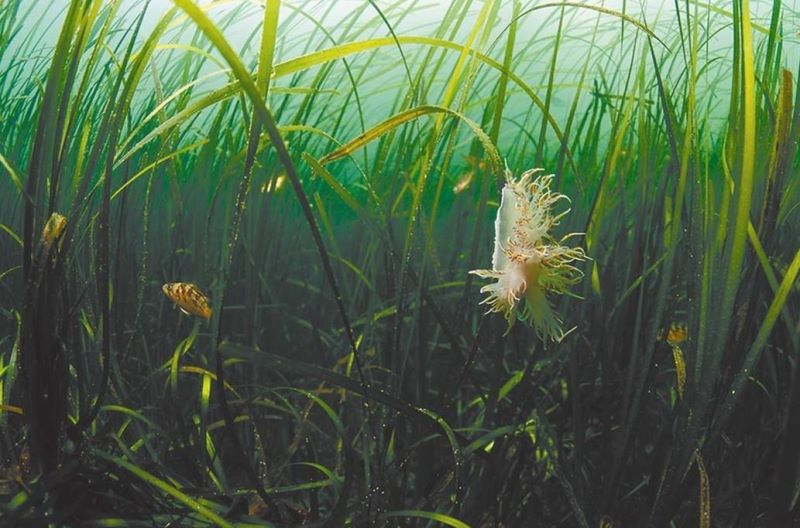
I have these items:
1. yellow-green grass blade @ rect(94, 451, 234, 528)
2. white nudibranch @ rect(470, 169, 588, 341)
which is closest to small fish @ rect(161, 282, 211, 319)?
yellow-green grass blade @ rect(94, 451, 234, 528)

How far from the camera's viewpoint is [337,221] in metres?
3.22

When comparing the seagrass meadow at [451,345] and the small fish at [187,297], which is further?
the small fish at [187,297]

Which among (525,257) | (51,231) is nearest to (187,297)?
(51,231)

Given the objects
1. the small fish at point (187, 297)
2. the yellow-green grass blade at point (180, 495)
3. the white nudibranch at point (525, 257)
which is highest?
the white nudibranch at point (525, 257)

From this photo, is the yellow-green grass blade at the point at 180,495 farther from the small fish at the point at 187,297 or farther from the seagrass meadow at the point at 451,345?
the small fish at the point at 187,297

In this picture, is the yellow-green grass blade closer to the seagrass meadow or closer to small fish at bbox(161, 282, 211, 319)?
the seagrass meadow

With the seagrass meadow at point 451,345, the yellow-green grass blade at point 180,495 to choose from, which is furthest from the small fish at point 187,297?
the yellow-green grass blade at point 180,495

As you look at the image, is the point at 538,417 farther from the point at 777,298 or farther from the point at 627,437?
the point at 777,298

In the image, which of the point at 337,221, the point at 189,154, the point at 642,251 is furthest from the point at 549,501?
the point at 337,221

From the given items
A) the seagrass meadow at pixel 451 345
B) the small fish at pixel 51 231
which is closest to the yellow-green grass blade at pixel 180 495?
the seagrass meadow at pixel 451 345

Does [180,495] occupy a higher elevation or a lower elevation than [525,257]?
lower

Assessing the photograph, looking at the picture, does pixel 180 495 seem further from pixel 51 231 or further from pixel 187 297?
pixel 187 297

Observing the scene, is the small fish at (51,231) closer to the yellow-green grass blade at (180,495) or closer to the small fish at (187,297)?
the yellow-green grass blade at (180,495)

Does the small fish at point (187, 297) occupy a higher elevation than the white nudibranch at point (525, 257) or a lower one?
lower
